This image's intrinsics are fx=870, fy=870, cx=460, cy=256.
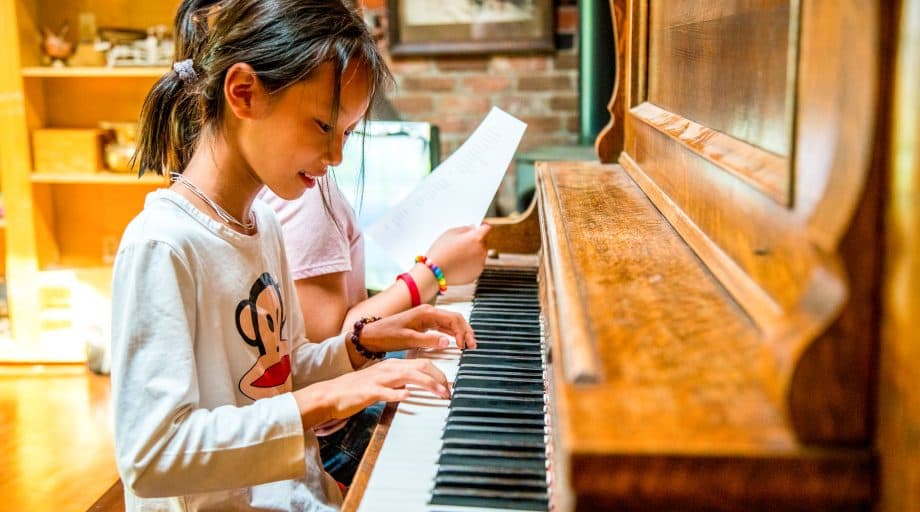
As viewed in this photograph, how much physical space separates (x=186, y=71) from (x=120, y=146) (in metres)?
2.84

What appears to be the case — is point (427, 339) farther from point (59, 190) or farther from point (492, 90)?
point (59, 190)

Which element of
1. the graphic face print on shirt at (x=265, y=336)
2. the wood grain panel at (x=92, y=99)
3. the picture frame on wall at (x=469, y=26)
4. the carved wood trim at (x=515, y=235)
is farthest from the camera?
the wood grain panel at (x=92, y=99)

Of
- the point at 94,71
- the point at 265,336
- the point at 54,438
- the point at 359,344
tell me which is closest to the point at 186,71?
the point at 265,336

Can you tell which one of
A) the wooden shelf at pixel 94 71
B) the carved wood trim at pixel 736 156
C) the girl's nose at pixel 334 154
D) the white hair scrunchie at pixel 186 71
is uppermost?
the wooden shelf at pixel 94 71

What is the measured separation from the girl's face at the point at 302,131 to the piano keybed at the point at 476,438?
0.35 meters

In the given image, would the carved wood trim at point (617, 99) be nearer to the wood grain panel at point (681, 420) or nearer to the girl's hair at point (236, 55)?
the girl's hair at point (236, 55)

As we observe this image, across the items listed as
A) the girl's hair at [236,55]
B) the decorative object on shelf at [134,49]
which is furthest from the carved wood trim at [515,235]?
the decorative object on shelf at [134,49]

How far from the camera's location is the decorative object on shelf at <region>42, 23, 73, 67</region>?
388cm

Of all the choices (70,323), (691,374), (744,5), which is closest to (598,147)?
(744,5)

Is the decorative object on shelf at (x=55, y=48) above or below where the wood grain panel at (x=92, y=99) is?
above

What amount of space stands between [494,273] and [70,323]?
284 cm

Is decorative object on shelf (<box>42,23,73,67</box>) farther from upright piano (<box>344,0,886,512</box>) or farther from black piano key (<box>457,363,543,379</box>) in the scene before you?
upright piano (<box>344,0,886,512</box>)

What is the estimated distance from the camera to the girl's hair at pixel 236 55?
1.15m

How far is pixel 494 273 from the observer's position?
1.87m
